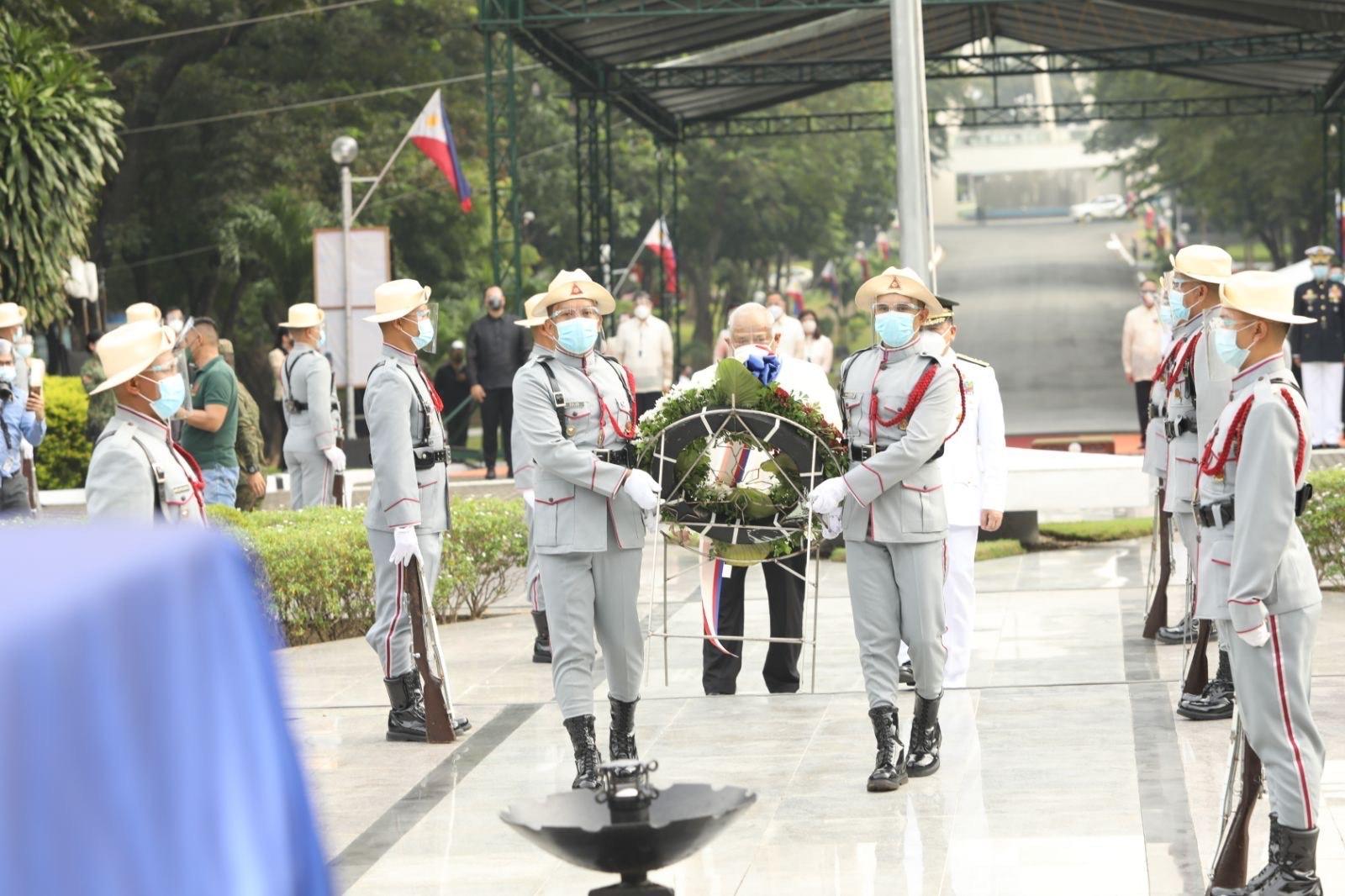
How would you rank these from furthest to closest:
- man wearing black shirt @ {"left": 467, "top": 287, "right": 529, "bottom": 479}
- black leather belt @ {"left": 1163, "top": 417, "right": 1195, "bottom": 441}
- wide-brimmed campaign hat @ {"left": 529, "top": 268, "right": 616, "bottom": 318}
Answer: man wearing black shirt @ {"left": 467, "top": 287, "right": 529, "bottom": 479} < black leather belt @ {"left": 1163, "top": 417, "right": 1195, "bottom": 441} < wide-brimmed campaign hat @ {"left": 529, "top": 268, "right": 616, "bottom": 318}

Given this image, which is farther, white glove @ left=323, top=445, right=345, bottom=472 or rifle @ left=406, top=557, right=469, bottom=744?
white glove @ left=323, top=445, right=345, bottom=472

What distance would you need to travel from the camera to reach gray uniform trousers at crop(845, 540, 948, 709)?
7887 mm

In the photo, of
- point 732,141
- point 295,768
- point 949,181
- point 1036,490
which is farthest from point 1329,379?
point 949,181

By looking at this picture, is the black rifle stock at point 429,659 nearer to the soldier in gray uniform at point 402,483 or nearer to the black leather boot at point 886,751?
the soldier in gray uniform at point 402,483

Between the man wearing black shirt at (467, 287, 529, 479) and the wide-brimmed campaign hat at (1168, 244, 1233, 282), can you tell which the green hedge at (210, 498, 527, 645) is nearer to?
the wide-brimmed campaign hat at (1168, 244, 1233, 282)

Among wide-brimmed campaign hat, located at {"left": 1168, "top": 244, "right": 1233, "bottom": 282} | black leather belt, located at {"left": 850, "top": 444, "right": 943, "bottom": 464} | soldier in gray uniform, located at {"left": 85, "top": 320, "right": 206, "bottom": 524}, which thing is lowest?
black leather belt, located at {"left": 850, "top": 444, "right": 943, "bottom": 464}

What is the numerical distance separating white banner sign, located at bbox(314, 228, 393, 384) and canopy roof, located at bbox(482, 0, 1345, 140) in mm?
3389

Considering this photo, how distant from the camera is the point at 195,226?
124 feet

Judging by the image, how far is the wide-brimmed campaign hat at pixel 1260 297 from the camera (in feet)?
19.8

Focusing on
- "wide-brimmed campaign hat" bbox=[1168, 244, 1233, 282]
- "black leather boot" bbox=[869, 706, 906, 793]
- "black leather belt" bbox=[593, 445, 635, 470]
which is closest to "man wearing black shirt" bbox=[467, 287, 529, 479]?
"wide-brimmed campaign hat" bbox=[1168, 244, 1233, 282]

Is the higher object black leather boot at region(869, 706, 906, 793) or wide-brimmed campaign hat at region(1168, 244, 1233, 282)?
wide-brimmed campaign hat at region(1168, 244, 1233, 282)

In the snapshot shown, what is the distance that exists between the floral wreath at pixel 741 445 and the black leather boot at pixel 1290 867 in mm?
3566

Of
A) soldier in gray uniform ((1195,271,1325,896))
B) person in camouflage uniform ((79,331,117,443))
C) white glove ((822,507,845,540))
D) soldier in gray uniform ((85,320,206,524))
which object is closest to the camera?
soldier in gray uniform ((1195,271,1325,896))

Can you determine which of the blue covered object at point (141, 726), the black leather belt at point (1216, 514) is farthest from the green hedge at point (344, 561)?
the blue covered object at point (141, 726)
